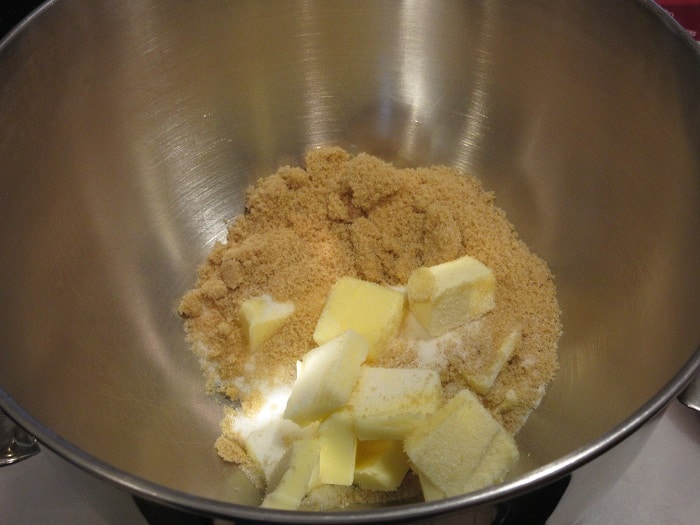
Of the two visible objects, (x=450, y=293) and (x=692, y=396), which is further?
(x=450, y=293)

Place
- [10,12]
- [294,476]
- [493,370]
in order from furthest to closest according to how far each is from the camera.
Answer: [10,12]
[493,370]
[294,476]

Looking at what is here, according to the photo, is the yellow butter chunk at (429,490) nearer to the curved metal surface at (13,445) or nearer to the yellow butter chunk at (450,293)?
the yellow butter chunk at (450,293)

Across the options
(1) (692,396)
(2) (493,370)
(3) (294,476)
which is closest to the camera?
(1) (692,396)

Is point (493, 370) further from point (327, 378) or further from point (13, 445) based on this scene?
point (13, 445)

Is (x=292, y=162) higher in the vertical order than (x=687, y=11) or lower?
lower

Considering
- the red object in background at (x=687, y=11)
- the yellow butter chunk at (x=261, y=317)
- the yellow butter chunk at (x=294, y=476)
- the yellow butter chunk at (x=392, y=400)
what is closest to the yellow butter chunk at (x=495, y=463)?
the yellow butter chunk at (x=392, y=400)

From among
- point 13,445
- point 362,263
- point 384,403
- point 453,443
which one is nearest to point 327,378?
point 384,403

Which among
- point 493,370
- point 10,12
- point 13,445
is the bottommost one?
point 493,370
